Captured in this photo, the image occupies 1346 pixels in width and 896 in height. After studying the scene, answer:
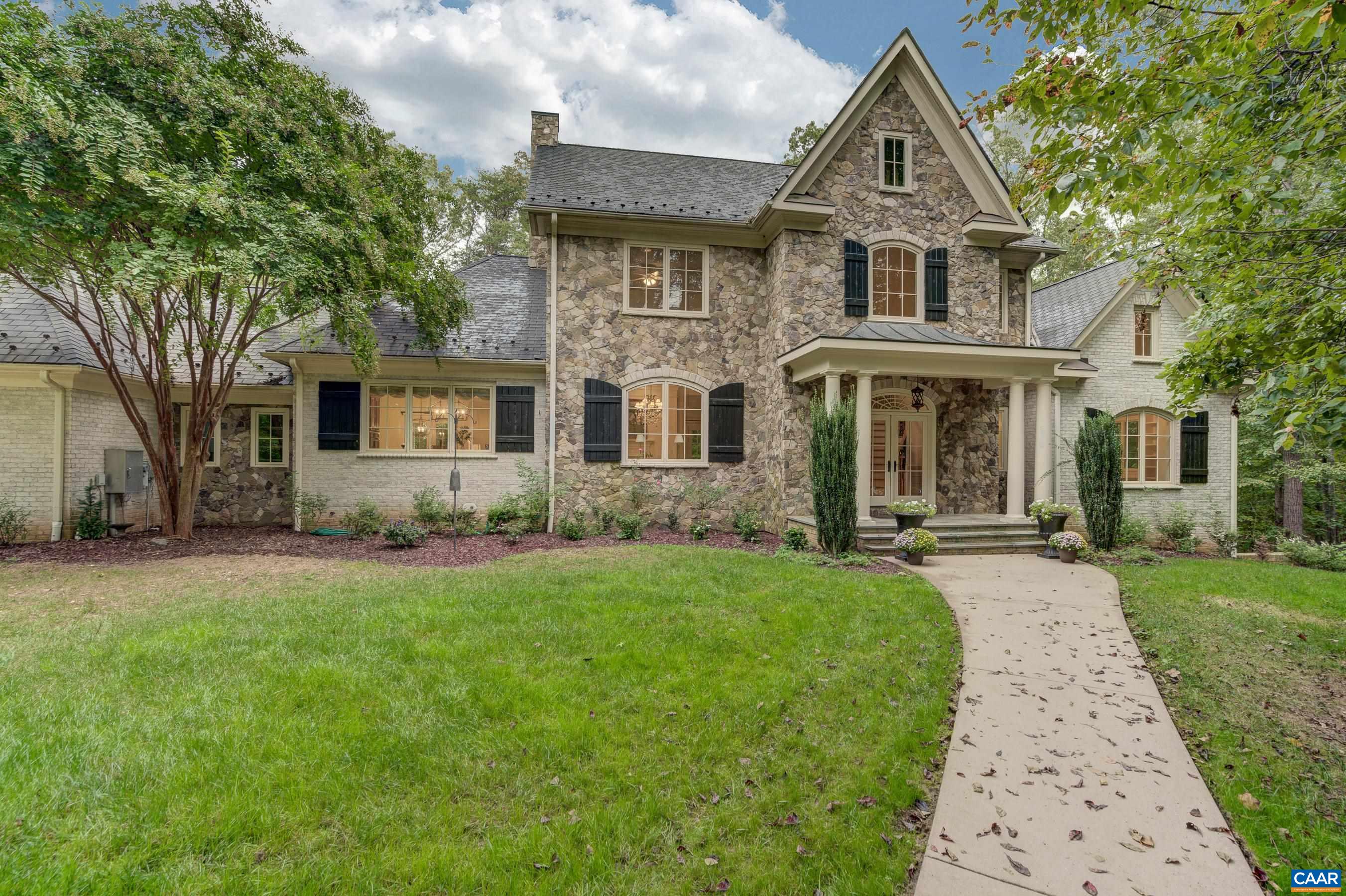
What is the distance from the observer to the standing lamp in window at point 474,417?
36.1 feet

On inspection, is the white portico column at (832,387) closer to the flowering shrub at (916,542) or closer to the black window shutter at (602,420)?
the flowering shrub at (916,542)

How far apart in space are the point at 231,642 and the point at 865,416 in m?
8.50

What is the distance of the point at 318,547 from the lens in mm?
8828

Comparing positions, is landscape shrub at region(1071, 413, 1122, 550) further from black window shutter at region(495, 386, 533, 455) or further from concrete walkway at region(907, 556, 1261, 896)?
black window shutter at region(495, 386, 533, 455)

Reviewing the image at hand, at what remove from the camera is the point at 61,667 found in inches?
148

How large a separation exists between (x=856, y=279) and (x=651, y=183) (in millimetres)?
4790

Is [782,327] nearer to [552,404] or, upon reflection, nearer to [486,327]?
[552,404]

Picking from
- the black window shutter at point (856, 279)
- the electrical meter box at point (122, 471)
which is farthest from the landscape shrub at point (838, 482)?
the electrical meter box at point (122, 471)

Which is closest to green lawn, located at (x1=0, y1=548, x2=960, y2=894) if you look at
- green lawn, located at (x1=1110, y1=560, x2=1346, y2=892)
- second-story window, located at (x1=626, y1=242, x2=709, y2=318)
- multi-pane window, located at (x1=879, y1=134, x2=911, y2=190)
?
green lawn, located at (x1=1110, y1=560, x2=1346, y2=892)

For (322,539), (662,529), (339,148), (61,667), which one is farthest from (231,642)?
(339,148)

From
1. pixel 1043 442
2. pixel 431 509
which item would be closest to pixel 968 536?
pixel 1043 442

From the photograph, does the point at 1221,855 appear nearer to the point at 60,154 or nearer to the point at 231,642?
the point at 231,642

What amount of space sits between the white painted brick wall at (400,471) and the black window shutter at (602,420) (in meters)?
1.05

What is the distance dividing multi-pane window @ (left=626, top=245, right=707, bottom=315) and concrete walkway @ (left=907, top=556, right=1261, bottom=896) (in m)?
7.80
